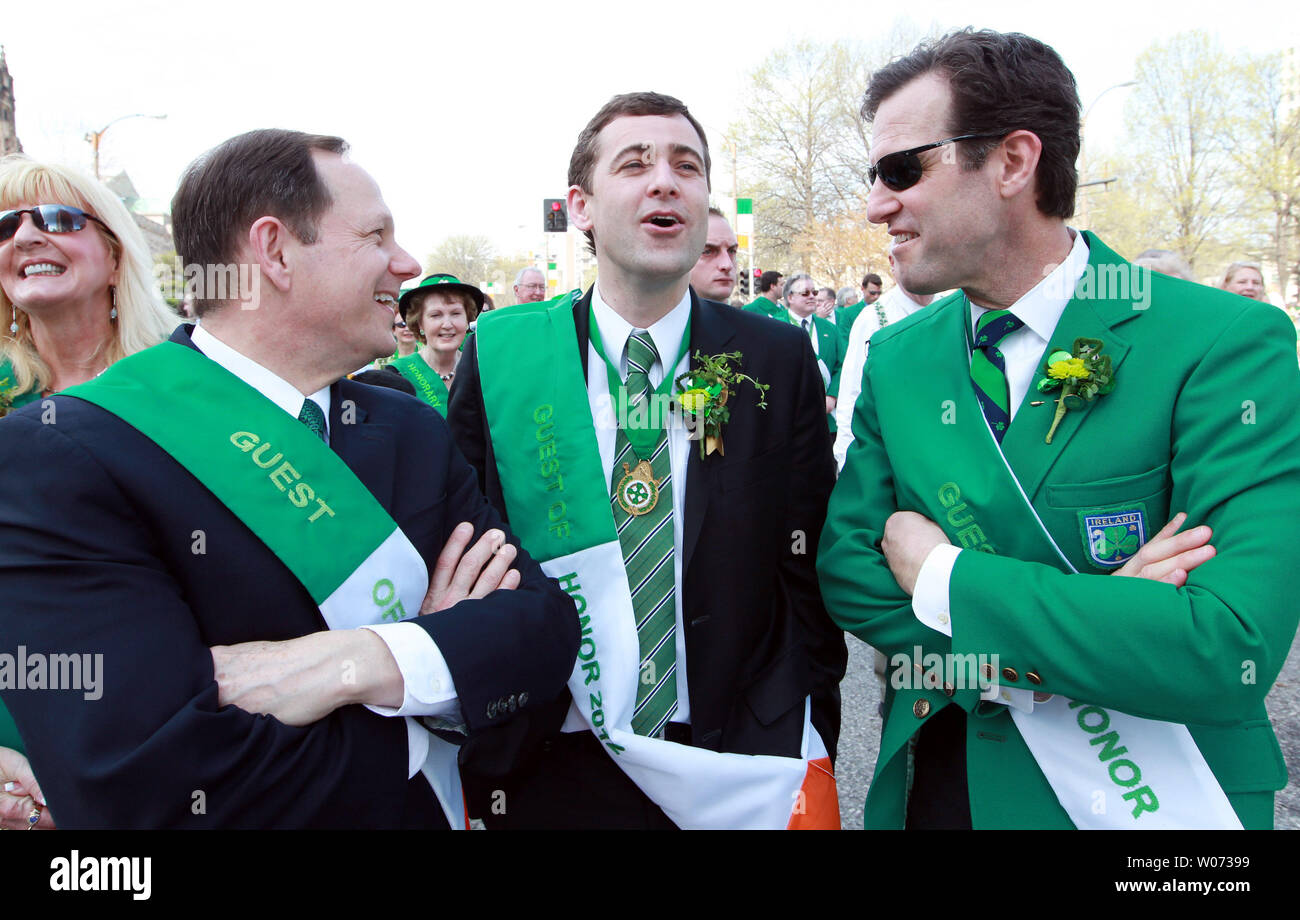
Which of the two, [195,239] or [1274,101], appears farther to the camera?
[1274,101]

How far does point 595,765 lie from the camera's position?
6.89ft

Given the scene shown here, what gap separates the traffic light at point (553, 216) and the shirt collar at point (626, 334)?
12876 millimetres

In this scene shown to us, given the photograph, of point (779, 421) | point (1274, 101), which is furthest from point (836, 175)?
point (779, 421)

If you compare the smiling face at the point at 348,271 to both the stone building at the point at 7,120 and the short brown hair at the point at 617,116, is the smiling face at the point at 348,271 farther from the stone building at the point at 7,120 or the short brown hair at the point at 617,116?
the stone building at the point at 7,120

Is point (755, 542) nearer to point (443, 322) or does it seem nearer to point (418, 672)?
point (418, 672)

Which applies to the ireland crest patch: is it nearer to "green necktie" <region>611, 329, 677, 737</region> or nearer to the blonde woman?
"green necktie" <region>611, 329, 677, 737</region>

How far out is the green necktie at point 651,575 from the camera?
81.5 inches

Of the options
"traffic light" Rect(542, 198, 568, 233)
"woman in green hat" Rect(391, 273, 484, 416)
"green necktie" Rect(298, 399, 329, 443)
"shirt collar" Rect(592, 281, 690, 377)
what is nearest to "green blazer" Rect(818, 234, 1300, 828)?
"shirt collar" Rect(592, 281, 690, 377)

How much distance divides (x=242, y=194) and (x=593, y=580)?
1137 millimetres

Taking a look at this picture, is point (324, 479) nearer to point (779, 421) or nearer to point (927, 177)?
point (779, 421)

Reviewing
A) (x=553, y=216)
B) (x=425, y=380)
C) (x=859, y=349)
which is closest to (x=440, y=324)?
(x=425, y=380)

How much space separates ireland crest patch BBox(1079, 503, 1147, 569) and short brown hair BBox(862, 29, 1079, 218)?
707mm

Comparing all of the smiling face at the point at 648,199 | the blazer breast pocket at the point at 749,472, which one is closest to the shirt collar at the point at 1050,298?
the blazer breast pocket at the point at 749,472

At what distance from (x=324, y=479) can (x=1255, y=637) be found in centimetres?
168
